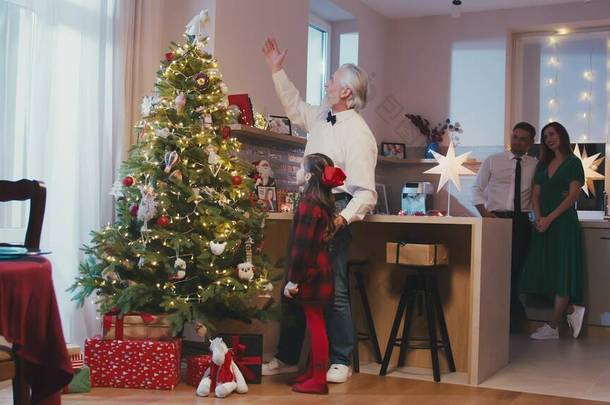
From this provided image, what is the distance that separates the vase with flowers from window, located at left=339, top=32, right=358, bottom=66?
2.54ft

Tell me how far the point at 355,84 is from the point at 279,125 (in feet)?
3.68

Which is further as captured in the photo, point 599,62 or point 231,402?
point 599,62

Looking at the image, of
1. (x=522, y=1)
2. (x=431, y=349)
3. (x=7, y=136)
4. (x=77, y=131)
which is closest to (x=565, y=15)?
(x=522, y=1)

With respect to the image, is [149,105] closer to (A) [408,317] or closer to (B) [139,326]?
(B) [139,326]

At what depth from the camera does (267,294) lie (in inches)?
152

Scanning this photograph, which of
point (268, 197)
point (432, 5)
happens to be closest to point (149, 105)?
point (268, 197)

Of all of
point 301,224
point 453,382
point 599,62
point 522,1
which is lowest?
point 453,382

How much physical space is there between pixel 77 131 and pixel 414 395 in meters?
2.10

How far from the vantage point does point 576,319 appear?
5672 mm

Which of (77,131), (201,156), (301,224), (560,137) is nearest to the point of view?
(301,224)

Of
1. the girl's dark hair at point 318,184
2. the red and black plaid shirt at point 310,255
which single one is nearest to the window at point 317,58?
the girl's dark hair at point 318,184

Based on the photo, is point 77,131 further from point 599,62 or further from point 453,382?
point 599,62

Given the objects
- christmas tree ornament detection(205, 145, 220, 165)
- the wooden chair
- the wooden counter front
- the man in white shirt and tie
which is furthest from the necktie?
the wooden chair

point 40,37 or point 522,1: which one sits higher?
point 522,1
